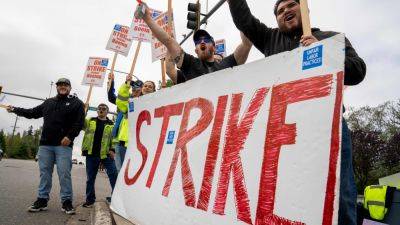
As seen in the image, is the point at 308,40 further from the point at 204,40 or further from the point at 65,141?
the point at 65,141

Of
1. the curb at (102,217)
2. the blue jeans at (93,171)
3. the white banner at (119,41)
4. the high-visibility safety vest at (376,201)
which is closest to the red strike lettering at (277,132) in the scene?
the curb at (102,217)

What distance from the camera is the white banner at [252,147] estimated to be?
1.96m

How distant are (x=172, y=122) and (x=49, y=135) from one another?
9.18ft

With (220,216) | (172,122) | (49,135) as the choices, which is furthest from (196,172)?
(49,135)

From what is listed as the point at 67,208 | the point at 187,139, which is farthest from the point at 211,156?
the point at 67,208

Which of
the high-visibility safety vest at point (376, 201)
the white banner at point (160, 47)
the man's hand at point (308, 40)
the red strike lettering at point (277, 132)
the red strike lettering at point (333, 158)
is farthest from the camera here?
the white banner at point (160, 47)

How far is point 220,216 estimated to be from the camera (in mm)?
2436

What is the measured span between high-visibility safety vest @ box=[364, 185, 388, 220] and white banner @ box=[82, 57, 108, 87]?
238 inches

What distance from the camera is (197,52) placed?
3664 millimetres

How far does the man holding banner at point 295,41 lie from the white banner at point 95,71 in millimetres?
6096

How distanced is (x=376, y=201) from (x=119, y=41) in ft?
17.1

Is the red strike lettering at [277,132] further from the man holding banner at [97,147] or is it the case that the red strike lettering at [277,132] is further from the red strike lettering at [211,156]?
the man holding banner at [97,147]

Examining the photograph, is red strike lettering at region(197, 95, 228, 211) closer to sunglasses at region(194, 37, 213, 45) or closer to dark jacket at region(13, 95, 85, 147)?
sunglasses at region(194, 37, 213, 45)

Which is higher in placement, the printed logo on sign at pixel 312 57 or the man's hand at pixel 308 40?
the man's hand at pixel 308 40
